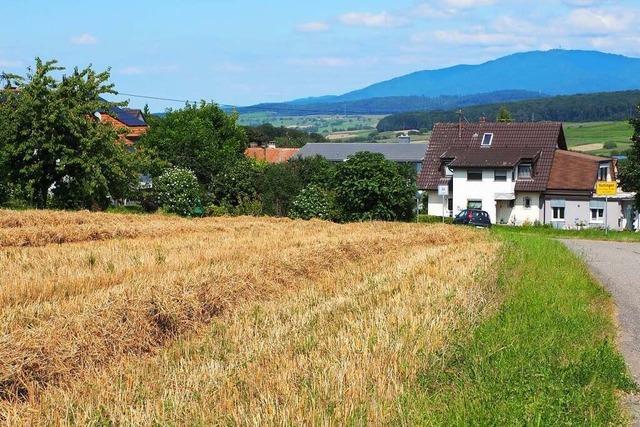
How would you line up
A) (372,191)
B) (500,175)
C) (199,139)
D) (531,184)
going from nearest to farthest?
(372,191) → (500,175) → (531,184) → (199,139)

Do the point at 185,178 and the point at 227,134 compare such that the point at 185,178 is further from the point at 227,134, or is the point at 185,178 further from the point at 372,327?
the point at 372,327

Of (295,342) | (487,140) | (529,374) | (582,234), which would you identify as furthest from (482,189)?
(529,374)

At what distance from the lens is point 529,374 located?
28.2 ft

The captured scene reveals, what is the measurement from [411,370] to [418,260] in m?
10.8

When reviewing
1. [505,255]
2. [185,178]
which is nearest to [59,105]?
[185,178]

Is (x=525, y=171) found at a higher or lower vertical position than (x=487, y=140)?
lower

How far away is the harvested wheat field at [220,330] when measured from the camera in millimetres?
7266

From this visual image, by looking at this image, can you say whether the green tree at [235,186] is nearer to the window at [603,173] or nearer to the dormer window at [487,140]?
the dormer window at [487,140]

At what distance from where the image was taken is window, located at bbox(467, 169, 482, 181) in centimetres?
6681

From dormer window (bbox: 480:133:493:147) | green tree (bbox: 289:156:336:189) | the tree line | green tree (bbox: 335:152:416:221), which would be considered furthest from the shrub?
dormer window (bbox: 480:133:493:147)

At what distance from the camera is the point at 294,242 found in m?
21.6

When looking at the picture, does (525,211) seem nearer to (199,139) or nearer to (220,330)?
(199,139)

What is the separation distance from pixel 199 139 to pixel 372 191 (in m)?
30.4

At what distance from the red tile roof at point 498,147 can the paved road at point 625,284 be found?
33.3m
